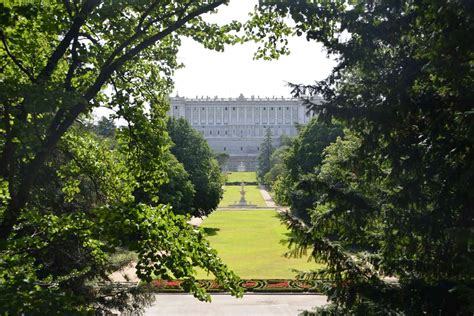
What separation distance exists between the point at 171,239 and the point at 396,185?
3.63m

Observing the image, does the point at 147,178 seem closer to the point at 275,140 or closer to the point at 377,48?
the point at 377,48

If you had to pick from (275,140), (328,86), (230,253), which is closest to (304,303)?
(230,253)

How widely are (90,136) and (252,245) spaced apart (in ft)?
65.9

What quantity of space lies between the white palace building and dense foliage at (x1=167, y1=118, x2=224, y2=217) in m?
88.7

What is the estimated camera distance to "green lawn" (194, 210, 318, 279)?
20.0 metres

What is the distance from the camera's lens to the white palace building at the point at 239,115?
12638 centimetres

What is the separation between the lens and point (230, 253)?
925 inches

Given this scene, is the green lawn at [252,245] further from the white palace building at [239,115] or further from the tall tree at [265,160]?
the white palace building at [239,115]

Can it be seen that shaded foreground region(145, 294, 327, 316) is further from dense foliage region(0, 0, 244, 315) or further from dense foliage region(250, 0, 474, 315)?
dense foliage region(0, 0, 244, 315)

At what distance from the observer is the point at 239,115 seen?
130 metres

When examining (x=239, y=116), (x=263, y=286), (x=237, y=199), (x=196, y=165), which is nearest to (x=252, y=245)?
(x=263, y=286)

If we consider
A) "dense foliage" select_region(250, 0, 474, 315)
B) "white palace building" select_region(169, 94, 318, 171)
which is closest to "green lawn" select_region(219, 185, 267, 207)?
"dense foliage" select_region(250, 0, 474, 315)

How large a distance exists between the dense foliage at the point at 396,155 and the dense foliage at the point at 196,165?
25.5m

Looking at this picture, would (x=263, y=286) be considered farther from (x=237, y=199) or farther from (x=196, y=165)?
(x=237, y=199)
